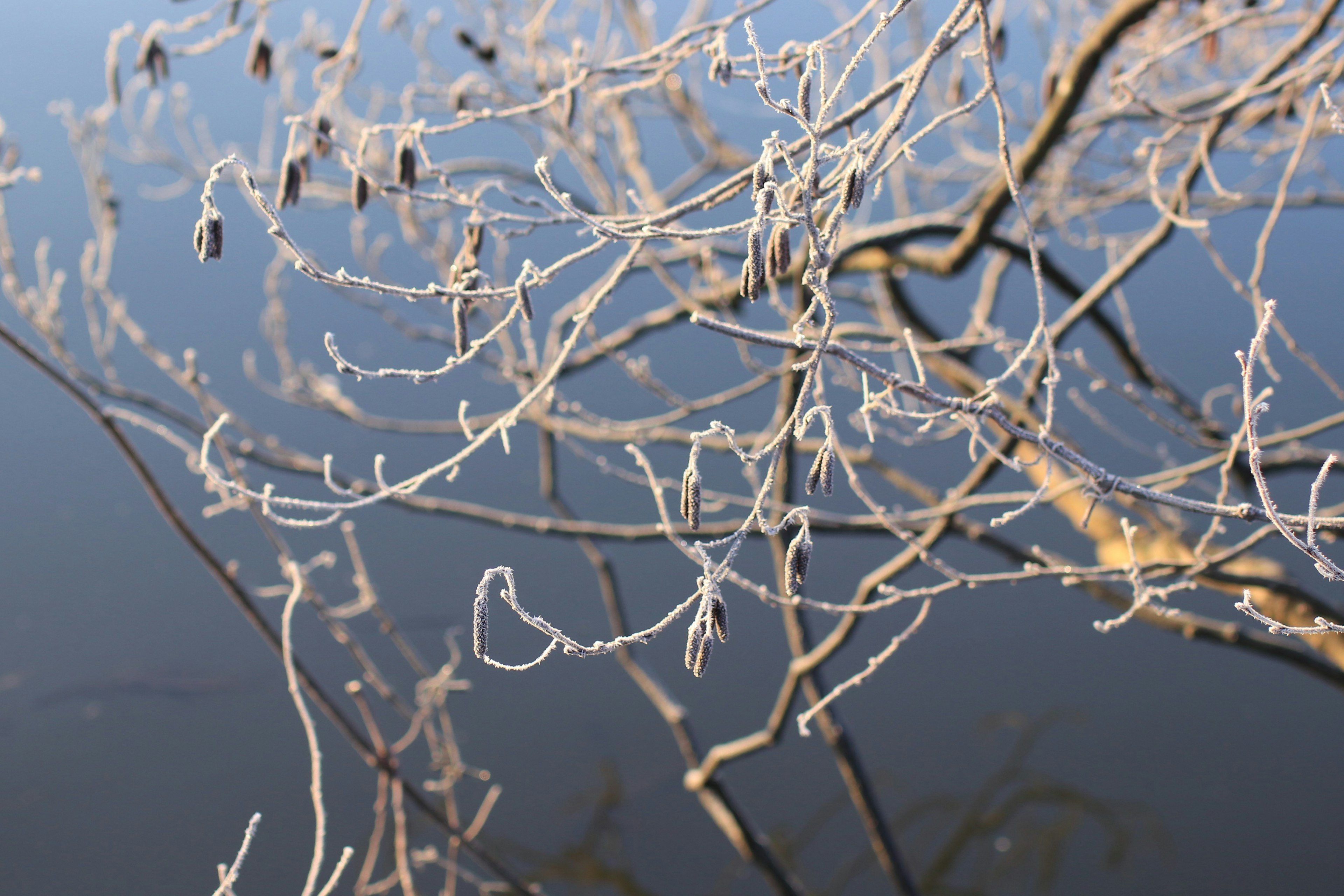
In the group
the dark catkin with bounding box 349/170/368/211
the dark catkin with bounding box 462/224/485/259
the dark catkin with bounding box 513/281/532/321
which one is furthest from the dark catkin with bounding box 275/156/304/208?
the dark catkin with bounding box 513/281/532/321

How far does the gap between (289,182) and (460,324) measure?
0.23 m

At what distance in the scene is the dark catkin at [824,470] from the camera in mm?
467

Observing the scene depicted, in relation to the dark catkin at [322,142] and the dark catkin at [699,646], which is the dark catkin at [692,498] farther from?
the dark catkin at [322,142]

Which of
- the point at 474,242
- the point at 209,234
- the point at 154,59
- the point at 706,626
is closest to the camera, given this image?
the point at 706,626

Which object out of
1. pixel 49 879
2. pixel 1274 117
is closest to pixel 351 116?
pixel 49 879

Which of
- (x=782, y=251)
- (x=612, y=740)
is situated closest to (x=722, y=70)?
(x=782, y=251)

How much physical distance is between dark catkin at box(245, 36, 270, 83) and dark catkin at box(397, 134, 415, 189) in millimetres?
315

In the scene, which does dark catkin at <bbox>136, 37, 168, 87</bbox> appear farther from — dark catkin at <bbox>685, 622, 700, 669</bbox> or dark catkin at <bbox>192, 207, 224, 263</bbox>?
dark catkin at <bbox>685, 622, 700, 669</bbox>

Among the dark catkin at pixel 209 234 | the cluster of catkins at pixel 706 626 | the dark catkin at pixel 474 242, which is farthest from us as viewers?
the dark catkin at pixel 474 242

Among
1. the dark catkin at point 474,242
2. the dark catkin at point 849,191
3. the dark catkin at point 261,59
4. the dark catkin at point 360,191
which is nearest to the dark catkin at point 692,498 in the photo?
the dark catkin at point 849,191

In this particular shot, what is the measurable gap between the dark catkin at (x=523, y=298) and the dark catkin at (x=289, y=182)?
28 cm

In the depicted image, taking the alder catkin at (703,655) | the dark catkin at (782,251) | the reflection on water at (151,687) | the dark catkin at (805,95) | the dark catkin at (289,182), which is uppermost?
the dark catkin at (805,95)

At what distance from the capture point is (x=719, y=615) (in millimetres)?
454

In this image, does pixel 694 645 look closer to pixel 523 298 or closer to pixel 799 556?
pixel 799 556
